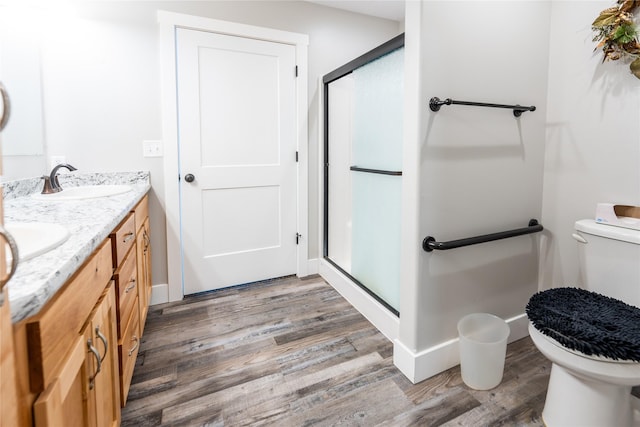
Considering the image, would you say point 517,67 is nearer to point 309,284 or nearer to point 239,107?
point 239,107

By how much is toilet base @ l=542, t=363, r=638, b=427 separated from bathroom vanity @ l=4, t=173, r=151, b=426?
1.53 meters

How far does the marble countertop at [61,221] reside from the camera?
0.55 metres

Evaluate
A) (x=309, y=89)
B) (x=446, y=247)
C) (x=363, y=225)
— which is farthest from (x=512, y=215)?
(x=309, y=89)

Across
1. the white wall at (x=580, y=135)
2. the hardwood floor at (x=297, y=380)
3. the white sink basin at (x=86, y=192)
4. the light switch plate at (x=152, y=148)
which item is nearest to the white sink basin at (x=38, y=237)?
the white sink basin at (x=86, y=192)

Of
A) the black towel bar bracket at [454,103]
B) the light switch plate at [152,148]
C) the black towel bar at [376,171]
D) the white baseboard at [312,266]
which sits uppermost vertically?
the black towel bar bracket at [454,103]

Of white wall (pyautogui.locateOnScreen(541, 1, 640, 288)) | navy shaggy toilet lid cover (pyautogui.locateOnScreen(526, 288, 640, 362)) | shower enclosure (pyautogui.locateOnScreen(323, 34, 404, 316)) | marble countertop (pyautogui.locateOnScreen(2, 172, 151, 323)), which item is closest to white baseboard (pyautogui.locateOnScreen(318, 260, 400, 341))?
shower enclosure (pyautogui.locateOnScreen(323, 34, 404, 316))

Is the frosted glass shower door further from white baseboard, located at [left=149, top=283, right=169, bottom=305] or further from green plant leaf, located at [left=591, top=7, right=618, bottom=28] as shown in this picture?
white baseboard, located at [left=149, top=283, right=169, bottom=305]

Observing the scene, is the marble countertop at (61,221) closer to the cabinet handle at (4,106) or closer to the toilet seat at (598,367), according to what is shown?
the cabinet handle at (4,106)

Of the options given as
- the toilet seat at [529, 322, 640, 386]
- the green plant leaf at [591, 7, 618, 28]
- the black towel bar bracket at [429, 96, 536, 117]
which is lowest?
the toilet seat at [529, 322, 640, 386]

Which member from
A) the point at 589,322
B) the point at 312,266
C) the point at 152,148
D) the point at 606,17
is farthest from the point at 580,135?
the point at 152,148

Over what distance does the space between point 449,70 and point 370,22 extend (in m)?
1.71

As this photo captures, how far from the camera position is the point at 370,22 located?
2887 mm

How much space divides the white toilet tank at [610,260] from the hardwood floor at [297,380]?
51 centimetres

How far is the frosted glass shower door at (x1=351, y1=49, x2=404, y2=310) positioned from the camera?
1901mm
